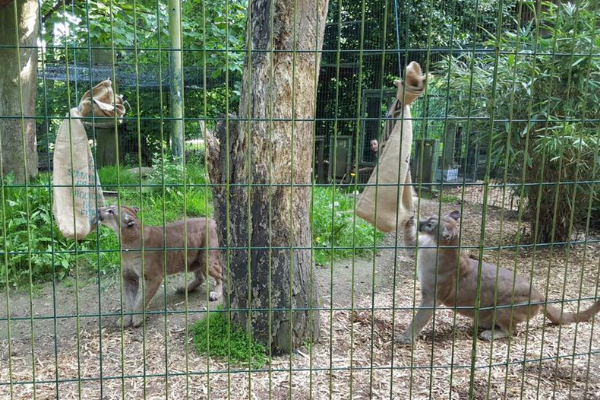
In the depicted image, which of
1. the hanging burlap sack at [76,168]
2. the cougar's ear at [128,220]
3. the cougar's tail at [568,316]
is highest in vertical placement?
the hanging burlap sack at [76,168]

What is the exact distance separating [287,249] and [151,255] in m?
2.24

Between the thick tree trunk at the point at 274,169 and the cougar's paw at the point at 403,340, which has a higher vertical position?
the thick tree trunk at the point at 274,169

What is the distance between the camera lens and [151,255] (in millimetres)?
6457

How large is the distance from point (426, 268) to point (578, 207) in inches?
186

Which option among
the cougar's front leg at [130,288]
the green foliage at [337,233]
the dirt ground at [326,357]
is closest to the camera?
the dirt ground at [326,357]

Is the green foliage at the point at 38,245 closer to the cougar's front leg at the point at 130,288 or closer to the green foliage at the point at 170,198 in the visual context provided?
the cougar's front leg at the point at 130,288

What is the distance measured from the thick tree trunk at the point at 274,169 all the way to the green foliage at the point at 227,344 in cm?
11

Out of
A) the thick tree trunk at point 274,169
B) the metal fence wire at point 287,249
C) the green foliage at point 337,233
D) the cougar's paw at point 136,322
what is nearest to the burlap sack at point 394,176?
the metal fence wire at point 287,249

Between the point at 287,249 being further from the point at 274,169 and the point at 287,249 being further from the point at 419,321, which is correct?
the point at 419,321

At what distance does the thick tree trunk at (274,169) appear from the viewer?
4836 mm

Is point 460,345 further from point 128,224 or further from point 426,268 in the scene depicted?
point 128,224

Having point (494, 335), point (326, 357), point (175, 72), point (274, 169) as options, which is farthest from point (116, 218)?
point (175, 72)

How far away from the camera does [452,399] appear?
445 centimetres

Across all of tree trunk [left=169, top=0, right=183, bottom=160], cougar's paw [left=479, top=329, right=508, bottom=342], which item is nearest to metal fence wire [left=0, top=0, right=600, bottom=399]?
cougar's paw [left=479, top=329, right=508, bottom=342]
